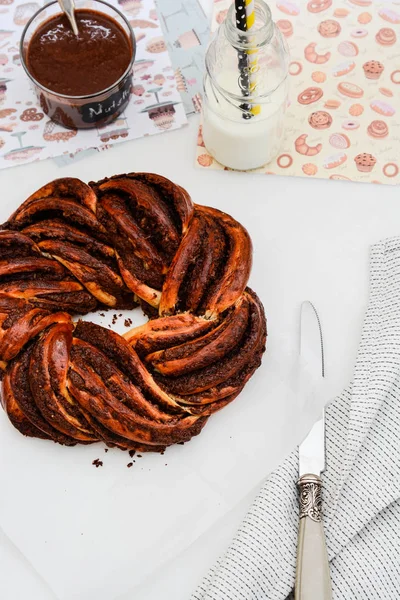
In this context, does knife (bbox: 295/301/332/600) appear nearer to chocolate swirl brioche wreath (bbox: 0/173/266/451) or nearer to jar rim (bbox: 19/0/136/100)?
chocolate swirl brioche wreath (bbox: 0/173/266/451)

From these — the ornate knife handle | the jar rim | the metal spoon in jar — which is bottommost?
the ornate knife handle

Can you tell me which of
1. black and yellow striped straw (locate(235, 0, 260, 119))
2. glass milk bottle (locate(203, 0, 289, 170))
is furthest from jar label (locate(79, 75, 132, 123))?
black and yellow striped straw (locate(235, 0, 260, 119))

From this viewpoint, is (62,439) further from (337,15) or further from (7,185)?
(337,15)

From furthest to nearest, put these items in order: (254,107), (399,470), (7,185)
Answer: (7,185) < (254,107) < (399,470)

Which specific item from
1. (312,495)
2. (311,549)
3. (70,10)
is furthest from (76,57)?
(311,549)

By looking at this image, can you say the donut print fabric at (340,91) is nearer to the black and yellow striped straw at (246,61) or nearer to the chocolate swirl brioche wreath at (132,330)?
the black and yellow striped straw at (246,61)

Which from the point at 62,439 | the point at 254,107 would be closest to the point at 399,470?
the point at 62,439
